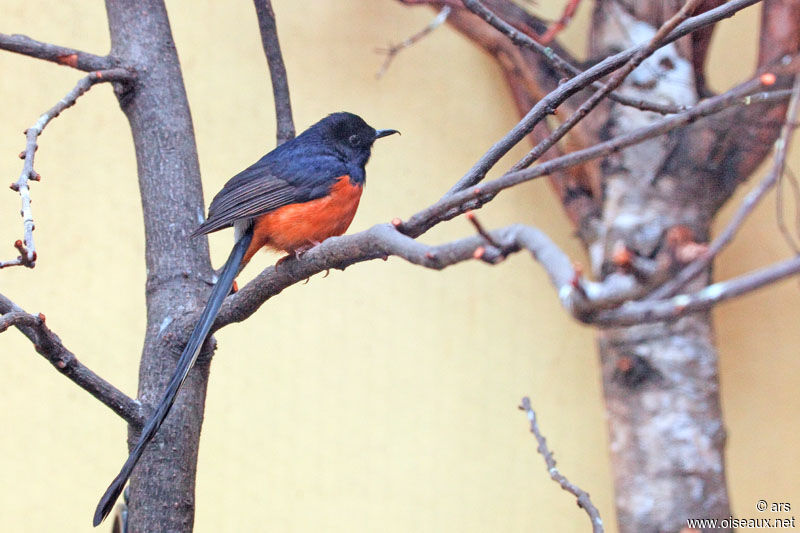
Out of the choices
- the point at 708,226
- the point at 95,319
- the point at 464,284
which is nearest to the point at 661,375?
the point at 708,226

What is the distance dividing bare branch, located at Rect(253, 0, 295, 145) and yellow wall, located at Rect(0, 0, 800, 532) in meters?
1.16

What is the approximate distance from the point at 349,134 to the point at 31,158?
3.92ft

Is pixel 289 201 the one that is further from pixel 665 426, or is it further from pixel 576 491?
pixel 665 426

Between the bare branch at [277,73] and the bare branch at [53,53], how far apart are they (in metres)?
0.42

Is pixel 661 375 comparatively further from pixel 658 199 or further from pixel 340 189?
pixel 340 189

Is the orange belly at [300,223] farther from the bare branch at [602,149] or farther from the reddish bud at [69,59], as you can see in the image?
the bare branch at [602,149]

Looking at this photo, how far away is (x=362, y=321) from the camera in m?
3.57

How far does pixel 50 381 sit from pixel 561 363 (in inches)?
83.6

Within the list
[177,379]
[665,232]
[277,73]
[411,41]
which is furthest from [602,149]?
[411,41]

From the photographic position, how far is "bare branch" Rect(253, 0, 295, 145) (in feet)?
7.58

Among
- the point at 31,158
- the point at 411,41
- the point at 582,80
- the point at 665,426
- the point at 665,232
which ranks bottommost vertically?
the point at 665,426

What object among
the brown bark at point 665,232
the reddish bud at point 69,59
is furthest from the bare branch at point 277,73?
the brown bark at point 665,232

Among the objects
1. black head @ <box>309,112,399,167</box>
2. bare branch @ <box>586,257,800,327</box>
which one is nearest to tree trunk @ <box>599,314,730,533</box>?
black head @ <box>309,112,399,167</box>

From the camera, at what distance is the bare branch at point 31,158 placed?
1.44 metres
